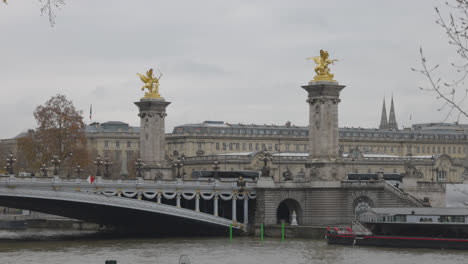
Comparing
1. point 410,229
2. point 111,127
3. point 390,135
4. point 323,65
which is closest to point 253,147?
point 390,135

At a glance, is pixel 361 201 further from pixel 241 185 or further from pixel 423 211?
pixel 241 185

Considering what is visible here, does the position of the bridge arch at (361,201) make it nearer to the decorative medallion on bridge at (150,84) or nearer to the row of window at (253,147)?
the decorative medallion on bridge at (150,84)

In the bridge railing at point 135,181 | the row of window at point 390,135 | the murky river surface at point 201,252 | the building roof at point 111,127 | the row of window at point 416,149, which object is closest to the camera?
the murky river surface at point 201,252

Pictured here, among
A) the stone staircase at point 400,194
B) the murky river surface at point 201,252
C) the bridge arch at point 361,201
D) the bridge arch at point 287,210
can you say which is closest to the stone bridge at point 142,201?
the murky river surface at point 201,252

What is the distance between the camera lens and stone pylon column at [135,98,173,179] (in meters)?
90.9

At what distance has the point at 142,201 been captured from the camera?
68.8 metres

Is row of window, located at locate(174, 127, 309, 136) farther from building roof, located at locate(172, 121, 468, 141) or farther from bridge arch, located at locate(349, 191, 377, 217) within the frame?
bridge arch, located at locate(349, 191, 377, 217)

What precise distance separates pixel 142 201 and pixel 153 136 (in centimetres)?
2338

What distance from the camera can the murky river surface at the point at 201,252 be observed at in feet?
185

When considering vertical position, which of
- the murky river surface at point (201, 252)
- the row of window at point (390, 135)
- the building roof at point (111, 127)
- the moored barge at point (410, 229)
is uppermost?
the building roof at point (111, 127)

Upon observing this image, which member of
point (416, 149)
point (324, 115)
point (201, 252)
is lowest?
point (201, 252)

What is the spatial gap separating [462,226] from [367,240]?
6.16 m

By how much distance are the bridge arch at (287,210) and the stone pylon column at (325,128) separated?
2643 mm

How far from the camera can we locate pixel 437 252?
6034cm
